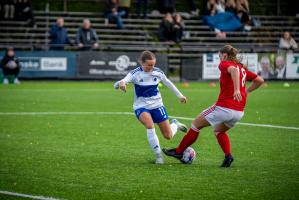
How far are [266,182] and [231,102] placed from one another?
168cm

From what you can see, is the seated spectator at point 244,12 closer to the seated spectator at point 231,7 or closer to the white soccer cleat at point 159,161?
the seated spectator at point 231,7

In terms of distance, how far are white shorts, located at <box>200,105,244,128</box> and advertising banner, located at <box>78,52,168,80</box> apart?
20.3 metres

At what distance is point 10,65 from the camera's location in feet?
97.2

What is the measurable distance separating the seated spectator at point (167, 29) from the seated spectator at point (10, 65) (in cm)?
758

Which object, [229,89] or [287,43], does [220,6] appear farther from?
[229,89]

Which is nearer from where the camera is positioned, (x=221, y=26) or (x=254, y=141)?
(x=254, y=141)

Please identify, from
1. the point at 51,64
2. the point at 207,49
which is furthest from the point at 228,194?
the point at 207,49

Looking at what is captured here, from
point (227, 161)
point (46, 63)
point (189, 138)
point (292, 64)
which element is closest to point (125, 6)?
point (46, 63)

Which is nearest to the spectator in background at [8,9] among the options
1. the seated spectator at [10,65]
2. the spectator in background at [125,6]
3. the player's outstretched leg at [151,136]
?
the seated spectator at [10,65]

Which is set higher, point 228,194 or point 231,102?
point 231,102

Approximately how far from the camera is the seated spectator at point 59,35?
31.9 m

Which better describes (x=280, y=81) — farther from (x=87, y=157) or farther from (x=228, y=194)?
(x=228, y=194)

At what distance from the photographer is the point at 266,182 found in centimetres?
1004

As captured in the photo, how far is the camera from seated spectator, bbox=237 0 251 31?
126 ft
